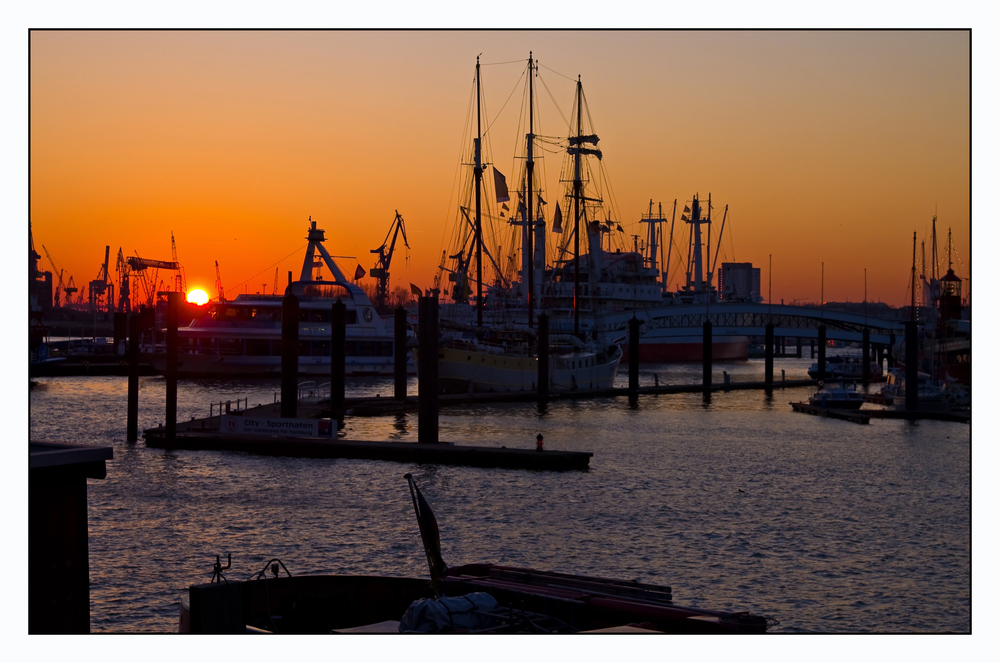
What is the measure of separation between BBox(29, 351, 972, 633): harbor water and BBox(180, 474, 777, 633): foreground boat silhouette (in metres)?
3.02

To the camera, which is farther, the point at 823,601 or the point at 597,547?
the point at 597,547

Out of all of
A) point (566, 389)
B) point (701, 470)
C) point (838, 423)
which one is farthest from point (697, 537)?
point (566, 389)

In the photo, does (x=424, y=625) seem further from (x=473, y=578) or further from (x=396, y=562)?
(x=396, y=562)

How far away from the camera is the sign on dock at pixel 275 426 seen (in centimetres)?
3048

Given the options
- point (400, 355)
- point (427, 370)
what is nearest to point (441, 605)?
point (427, 370)

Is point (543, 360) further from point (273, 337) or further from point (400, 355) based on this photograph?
point (273, 337)

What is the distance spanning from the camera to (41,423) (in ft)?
135

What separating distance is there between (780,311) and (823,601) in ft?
281

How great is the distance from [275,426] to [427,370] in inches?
198

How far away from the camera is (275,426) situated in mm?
30891

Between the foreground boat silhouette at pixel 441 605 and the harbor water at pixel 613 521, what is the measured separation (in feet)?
9.91

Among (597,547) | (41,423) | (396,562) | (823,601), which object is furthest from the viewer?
(41,423)

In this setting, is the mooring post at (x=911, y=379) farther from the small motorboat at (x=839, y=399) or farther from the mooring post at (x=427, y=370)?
the mooring post at (x=427, y=370)

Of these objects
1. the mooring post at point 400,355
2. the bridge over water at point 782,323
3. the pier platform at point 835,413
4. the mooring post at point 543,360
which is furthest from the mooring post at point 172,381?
the bridge over water at point 782,323
